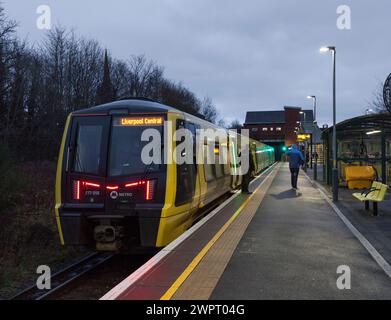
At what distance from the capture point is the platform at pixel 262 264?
5.24 metres

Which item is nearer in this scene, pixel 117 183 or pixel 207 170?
pixel 117 183

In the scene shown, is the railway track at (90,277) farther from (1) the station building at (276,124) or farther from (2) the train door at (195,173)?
(1) the station building at (276,124)

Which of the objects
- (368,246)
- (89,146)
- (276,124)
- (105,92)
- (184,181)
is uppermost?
(276,124)

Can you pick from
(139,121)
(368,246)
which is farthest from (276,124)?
(139,121)

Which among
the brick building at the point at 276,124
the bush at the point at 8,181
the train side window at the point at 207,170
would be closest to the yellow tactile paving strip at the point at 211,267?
the train side window at the point at 207,170

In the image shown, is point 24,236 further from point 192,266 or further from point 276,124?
point 276,124

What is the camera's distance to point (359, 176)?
61.2ft

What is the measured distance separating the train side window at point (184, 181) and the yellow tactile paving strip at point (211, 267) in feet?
3.35

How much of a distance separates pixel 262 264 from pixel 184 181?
2.72 metres

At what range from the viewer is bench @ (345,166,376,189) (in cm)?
1848
